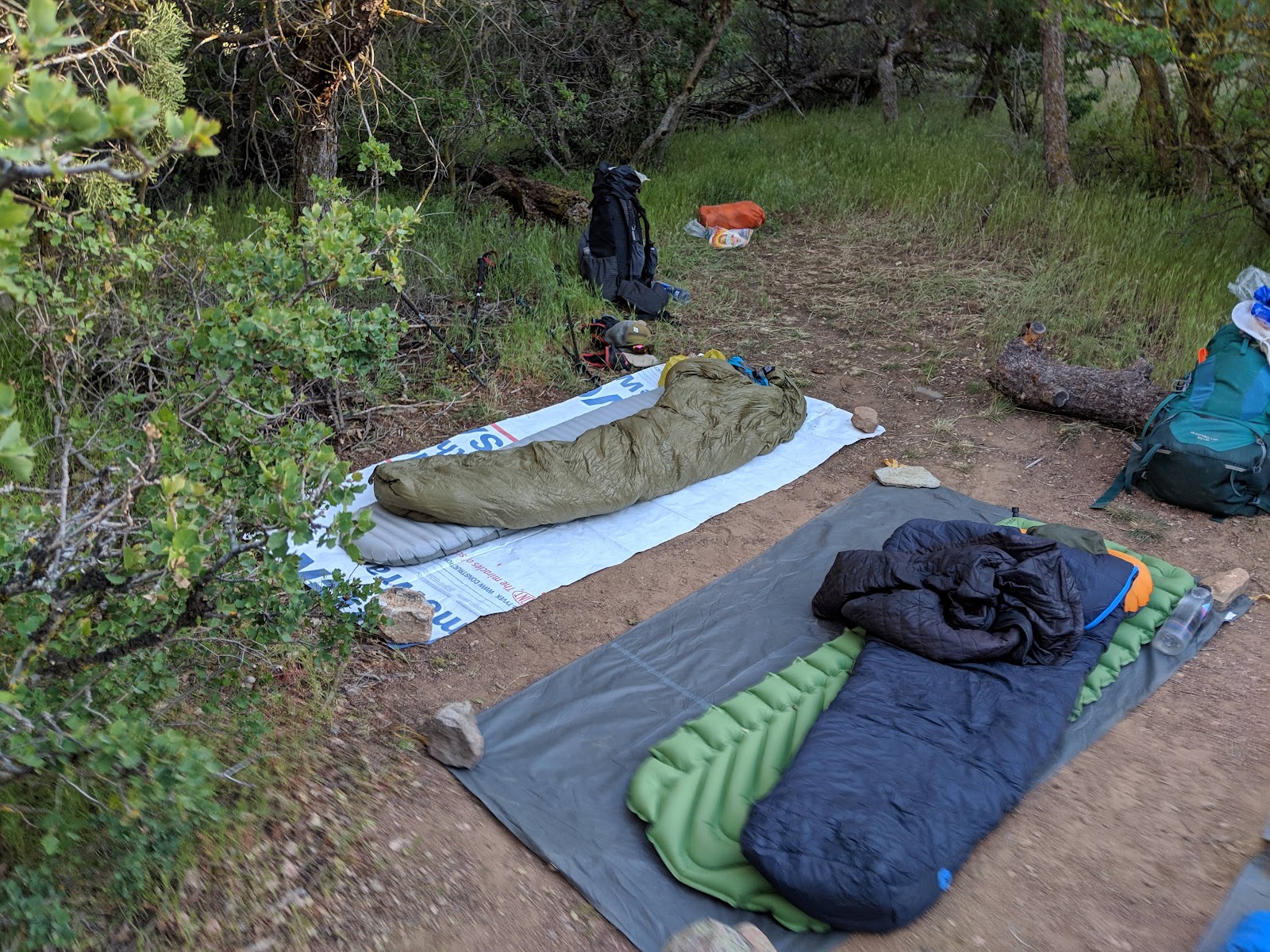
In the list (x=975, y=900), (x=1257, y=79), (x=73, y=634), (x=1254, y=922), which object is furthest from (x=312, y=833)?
(x=1257, y=79)

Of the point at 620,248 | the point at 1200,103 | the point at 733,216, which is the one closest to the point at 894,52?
the point at 733,216

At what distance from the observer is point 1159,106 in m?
6.49

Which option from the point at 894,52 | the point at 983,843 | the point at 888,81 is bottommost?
the point at 983,843

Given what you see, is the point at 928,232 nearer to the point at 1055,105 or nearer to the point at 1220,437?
the point at 1055,105

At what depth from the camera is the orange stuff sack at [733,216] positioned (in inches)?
279

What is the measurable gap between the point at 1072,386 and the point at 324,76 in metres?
4.09

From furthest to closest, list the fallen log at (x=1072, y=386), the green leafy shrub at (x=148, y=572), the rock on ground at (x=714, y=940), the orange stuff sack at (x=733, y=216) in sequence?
the orange stuff sack at (x=733, y=216) < the fallen log at (x=1072, y=386) < the rock on ground at (x=714, y=940) < the green leafy shrub at (x=148, y=572)

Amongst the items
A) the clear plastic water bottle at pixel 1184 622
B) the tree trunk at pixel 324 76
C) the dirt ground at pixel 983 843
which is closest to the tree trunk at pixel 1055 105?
the dirt ground at pixel 983 843

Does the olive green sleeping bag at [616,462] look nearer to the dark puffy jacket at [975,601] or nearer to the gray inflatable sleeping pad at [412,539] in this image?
the gray inflatable sleeping pad at [412,539]

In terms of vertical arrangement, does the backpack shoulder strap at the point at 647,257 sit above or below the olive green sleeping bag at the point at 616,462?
above

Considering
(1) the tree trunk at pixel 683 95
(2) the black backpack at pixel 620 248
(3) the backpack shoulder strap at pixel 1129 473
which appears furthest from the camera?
(1) the tree trunk at pixel 683 95

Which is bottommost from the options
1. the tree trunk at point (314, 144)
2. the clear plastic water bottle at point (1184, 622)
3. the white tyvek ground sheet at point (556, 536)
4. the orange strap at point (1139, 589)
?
the white tyvek ground sheet at point (556, 536)

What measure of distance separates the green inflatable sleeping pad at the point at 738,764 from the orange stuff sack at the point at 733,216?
180 inches

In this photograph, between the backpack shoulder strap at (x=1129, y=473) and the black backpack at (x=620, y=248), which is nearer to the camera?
the backpack shoulder strap at (x=1129, y=473)
